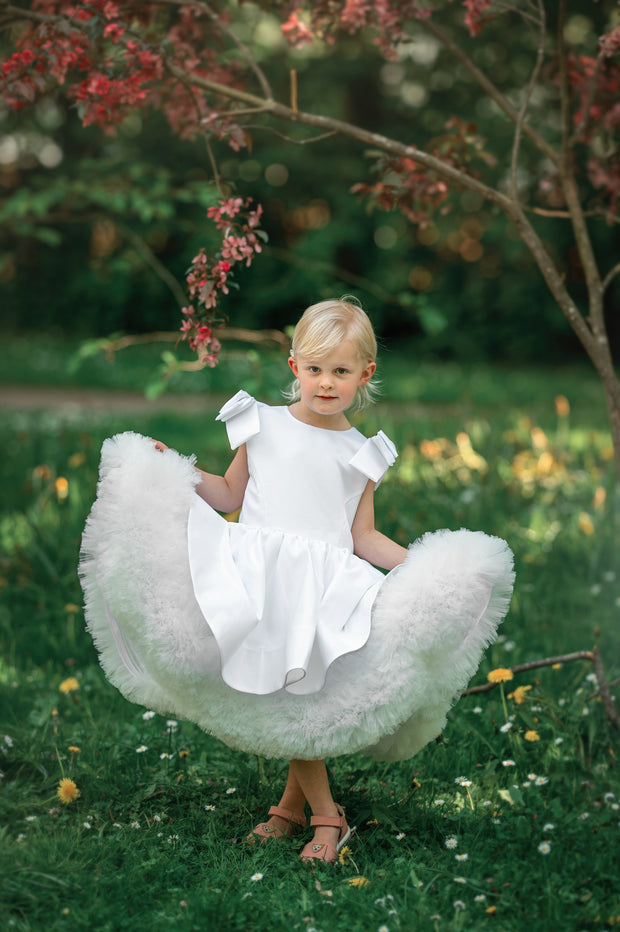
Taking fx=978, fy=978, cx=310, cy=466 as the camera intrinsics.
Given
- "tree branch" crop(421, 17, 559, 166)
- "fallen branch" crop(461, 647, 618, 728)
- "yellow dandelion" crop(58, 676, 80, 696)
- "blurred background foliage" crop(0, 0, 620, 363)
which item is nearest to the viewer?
"fallen branch" crop(461, 647, 618, 728)

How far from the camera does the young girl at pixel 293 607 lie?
224 centimetres

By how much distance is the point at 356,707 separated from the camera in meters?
2.28

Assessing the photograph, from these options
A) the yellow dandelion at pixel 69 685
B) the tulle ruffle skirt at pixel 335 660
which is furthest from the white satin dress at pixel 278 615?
the yellow dandelion at pixel 69 685

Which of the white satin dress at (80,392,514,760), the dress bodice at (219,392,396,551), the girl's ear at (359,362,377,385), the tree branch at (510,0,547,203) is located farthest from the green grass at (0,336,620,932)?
the tree branch at (510,0,547,203)

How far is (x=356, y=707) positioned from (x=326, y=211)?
60.0 ft

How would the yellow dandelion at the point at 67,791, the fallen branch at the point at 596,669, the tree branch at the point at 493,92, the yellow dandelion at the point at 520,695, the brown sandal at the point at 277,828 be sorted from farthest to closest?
the tree branch at the point at 493,92 < the yellow dandelion at the point at 520,695 < the fallen branch at the point at 596,669 < the yellow dandelion at the point at 67,791 < the brown sandal at the point at 277,828

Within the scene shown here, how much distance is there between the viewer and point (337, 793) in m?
2.76

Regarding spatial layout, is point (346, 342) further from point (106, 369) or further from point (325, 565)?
point (106, 369)

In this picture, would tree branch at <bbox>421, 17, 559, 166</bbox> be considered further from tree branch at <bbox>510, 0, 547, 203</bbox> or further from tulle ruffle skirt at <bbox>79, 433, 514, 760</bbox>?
tulle ruffle skirt at <bbox>79, 433, 514, 760</bbox>

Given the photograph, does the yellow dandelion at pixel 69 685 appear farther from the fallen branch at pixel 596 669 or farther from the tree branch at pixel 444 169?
the tree branch at pixel 444 169

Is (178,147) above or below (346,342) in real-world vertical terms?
below

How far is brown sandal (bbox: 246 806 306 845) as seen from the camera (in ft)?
8.12

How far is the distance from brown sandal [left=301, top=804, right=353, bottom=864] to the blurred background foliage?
589 inches

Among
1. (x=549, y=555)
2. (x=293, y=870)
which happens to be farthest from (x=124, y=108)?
(x=549, y=555)
